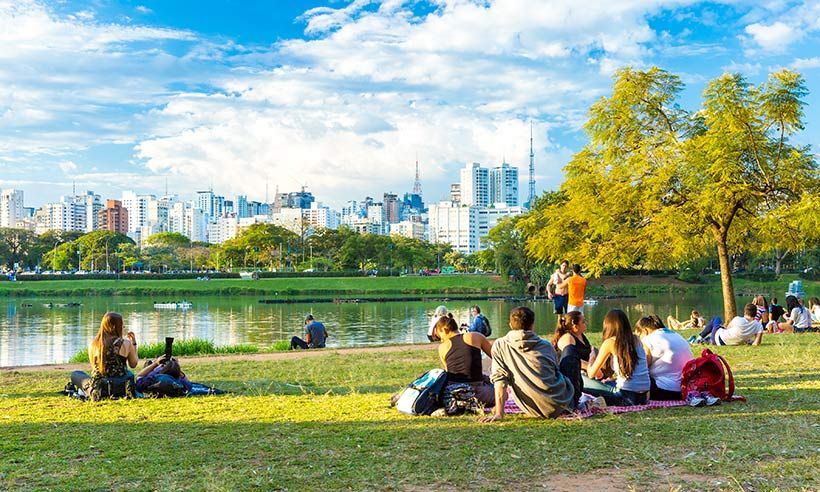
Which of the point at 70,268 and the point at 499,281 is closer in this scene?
the point at 499,281

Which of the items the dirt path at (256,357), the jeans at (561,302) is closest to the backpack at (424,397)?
the dirt path at (256,357)

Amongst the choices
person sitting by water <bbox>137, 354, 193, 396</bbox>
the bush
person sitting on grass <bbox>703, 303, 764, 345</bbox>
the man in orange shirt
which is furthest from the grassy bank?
person sitting by water <bbox>137, 354, 193, 396</bbox>

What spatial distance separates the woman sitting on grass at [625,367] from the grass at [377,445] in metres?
0.33

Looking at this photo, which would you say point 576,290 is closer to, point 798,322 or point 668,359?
point 668,359

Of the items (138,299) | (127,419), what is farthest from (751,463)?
(138,299)

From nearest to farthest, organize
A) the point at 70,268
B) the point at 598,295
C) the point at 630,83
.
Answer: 1. the point at 630,83
2. the point at 598,295
3. the point at 70,268

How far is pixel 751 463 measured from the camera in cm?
605

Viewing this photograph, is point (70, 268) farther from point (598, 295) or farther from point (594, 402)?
point (594, 402)

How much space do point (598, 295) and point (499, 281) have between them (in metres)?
12.2

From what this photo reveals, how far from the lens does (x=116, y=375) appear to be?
977cm

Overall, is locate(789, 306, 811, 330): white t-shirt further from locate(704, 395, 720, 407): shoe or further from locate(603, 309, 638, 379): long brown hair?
locate(603, 309, 638, 379): long brown hair

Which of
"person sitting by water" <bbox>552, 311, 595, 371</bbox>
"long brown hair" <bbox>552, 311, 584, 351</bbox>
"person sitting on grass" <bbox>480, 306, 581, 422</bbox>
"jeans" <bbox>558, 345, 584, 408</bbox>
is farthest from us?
"long brown hair" <bbox>552, 311, 584, 351</bbox>

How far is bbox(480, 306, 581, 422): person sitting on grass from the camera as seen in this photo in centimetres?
785

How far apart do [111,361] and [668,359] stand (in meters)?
6.79
